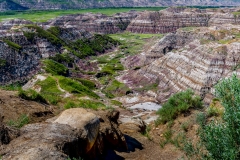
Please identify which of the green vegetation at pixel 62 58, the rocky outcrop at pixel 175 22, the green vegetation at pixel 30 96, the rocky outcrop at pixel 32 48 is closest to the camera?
the green vegetation at pixel 30 96

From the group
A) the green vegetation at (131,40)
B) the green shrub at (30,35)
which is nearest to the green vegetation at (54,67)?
the green shrub at (30,35)

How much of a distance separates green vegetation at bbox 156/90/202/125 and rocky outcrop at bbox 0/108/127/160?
11368 mm

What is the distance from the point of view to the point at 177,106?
30.5 metres

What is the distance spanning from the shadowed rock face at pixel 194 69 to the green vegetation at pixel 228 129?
1861 inches

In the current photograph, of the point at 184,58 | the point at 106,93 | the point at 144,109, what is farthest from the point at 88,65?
the point at 144,109

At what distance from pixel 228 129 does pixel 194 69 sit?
5641cm

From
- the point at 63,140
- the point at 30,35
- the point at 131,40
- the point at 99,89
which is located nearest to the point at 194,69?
the point at 99,89

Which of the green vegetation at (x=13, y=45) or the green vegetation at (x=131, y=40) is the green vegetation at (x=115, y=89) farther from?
the green vegetation at (x=131, y=40)

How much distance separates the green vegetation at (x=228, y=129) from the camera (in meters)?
12.2

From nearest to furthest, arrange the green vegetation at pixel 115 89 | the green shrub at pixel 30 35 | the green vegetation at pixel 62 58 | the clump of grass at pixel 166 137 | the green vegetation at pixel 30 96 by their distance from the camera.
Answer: the clump of grass at pixel 166 137 < the green vegetation at pixel 30 96 < the green vegetation at pixel 115 89 < the green vegetation at pixel 62 58 < the green shrub at pixel 30 35

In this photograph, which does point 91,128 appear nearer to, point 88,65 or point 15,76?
point 15,76

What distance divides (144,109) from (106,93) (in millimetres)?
18958

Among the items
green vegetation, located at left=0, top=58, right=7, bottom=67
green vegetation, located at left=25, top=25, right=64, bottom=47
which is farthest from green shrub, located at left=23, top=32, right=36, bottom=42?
green vegetation, located at left=0, top=58, right=7, bottom=67

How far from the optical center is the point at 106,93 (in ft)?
239
